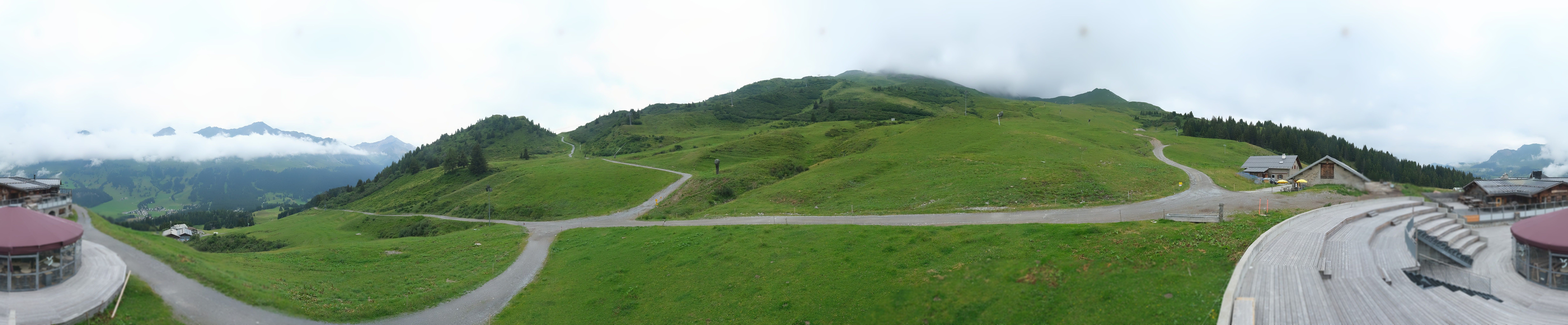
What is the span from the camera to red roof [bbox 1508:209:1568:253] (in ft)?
39.9

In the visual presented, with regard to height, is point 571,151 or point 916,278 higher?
point 571,151

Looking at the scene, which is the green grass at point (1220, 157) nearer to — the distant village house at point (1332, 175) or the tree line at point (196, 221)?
the distant village house at point (1332, 175)

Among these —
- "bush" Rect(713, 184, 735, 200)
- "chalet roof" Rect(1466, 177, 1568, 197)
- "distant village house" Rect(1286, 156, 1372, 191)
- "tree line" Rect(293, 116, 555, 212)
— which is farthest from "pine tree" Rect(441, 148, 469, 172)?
"chalet roof" Rect(1466, 177, 1568, 197)

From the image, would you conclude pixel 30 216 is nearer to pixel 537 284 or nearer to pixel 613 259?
pixel 537 284

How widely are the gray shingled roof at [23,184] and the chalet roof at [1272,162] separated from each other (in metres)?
39.6

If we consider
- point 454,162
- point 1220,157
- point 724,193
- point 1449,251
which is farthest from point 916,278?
point 454,162

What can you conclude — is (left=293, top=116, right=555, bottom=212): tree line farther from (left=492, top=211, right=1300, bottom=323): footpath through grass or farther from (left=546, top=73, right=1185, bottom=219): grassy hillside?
(left=546, top=73, right=1185, bottom=219): grassy hillside

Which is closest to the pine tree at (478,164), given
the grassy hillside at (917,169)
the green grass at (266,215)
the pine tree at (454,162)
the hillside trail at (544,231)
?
the pine tree at (454,162)

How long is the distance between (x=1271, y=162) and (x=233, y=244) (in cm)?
5153

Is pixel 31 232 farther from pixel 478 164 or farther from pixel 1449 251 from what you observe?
pixel 478 164

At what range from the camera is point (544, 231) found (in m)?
47.4

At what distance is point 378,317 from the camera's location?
20.0 metres

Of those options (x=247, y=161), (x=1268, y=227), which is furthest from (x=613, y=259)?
(x=1268, y=227)

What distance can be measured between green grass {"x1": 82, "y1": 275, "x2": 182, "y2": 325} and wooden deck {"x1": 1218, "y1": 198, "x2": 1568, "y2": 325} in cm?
2906
